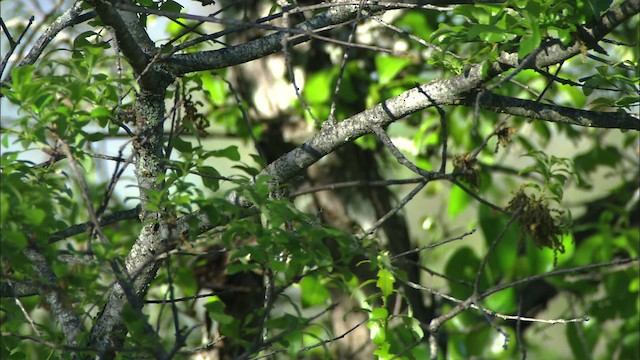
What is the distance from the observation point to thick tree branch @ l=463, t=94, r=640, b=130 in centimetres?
136

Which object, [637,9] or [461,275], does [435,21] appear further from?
[637,9]

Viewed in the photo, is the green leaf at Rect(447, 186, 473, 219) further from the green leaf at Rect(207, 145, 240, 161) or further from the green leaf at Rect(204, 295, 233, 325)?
the green leaf at Rect(204, 295, 233, 325)

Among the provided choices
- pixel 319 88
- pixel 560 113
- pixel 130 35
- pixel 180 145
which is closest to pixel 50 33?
pixel 130 35

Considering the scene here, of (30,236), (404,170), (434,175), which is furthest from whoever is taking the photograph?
(404,170)

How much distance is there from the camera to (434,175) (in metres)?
1.16

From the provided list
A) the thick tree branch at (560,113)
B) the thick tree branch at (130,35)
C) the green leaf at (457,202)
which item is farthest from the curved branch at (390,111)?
the green leaf at (457,202)

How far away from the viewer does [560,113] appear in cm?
140

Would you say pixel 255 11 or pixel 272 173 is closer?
pixel 272 173

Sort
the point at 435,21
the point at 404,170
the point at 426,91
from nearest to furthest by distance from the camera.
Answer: the point at 426,91, the point at 435,21, the point at 404,170

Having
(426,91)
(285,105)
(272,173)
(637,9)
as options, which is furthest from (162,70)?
(285,105)

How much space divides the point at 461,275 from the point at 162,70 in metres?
1.62

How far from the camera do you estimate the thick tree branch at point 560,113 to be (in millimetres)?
1364

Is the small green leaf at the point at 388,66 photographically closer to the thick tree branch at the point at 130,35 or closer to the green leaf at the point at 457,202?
the green leaf at the point at 457,202

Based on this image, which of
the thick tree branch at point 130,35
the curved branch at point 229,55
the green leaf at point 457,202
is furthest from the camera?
the green leaf at point 457,202
